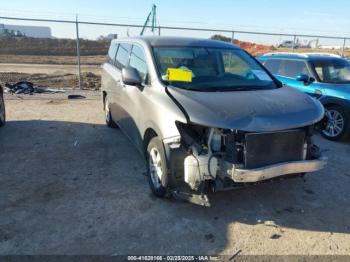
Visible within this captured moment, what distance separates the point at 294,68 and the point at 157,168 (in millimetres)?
5015

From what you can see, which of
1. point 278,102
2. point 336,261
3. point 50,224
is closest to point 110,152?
point 50,224

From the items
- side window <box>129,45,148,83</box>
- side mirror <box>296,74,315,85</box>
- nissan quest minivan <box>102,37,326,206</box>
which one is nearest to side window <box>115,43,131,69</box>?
side window <box>129,45,148,83</box>

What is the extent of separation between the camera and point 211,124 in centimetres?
341

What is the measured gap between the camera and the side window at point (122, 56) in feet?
18.5

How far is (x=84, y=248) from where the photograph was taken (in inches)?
125

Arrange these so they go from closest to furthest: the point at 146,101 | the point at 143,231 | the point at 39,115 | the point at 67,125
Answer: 1. the point at 143,231
2. the point at 146,101
3. the point at 67,125
4. the point at 39,115

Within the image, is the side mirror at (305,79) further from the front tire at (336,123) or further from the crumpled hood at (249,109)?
the crumpled hood at (249,109)

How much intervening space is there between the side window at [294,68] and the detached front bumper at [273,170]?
4043mm

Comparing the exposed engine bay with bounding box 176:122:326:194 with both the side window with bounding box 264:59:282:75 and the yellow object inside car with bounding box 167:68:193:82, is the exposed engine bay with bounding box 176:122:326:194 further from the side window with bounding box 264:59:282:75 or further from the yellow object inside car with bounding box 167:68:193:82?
the side window with bounding box 264:59:282:75

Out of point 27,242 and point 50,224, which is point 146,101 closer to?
point 50,224

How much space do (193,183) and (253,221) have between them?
830 mm

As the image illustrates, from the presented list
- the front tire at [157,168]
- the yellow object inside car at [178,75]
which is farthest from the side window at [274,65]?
the front tire at [157,168]

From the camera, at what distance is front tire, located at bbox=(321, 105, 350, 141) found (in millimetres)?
6531

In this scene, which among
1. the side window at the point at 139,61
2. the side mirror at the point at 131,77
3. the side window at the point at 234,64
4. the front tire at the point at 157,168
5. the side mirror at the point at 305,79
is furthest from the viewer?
the side mirror at the point at 305,79
